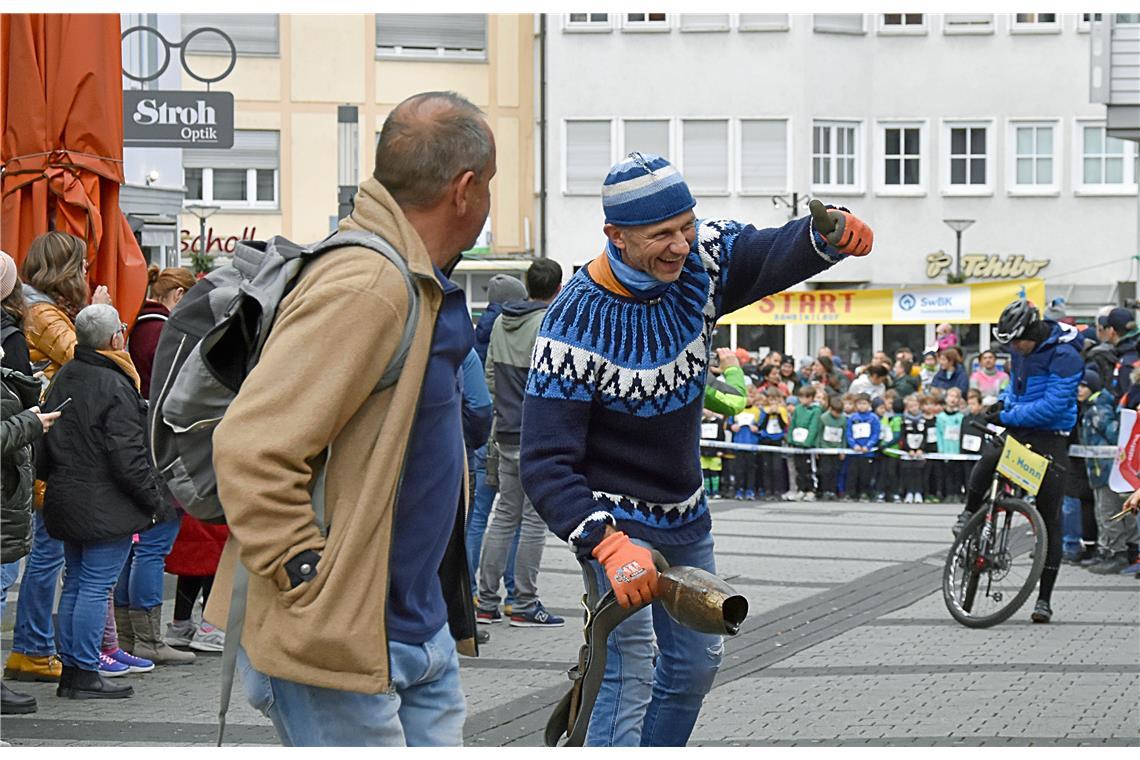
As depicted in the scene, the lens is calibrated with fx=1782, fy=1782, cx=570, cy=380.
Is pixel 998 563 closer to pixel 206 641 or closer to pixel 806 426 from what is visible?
pixel 206 641

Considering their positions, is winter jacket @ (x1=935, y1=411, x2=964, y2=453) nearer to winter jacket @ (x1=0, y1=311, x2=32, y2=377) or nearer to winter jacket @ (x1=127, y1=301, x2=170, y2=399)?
winter jacket @ (x1=127, y1=301, x2=170, y2=399)

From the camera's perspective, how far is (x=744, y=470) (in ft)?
69.4

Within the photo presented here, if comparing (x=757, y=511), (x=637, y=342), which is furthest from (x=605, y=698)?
(x=757, y=511)

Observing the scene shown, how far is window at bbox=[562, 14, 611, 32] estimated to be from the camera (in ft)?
136

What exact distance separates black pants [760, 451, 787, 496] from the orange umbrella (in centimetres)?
1267

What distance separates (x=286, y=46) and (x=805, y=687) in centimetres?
3847

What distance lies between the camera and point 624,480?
512 centimetres

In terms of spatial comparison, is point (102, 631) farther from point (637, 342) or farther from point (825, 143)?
point (825, 143)

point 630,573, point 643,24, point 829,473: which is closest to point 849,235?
point 630,573

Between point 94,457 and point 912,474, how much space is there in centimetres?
1428

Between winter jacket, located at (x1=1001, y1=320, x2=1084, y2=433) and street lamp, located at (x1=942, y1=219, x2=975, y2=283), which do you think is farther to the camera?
street lamp, located at (x1=942, y1=219, x2=975, y2=283)

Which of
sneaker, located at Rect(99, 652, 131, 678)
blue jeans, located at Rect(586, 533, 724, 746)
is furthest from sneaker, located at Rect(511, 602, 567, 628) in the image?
blue jeans, located at Rect(586, 533, 724, 746)

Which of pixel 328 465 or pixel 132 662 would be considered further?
pixel 132 662
